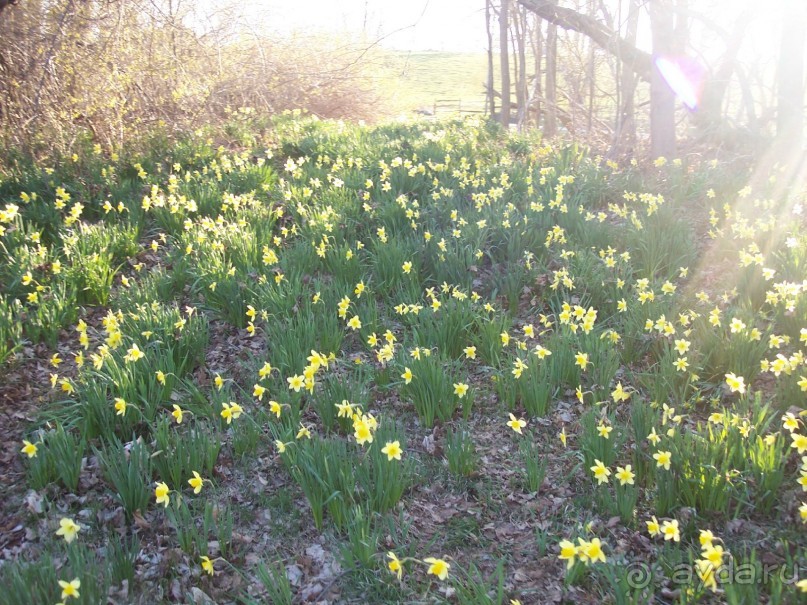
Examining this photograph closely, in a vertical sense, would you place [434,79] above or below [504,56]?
above

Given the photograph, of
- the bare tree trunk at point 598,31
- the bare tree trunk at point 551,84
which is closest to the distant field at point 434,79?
the bare tree trunk at point 551,84

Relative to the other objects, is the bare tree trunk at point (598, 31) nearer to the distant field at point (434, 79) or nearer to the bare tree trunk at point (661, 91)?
the bare tree trunk at point (661, 91)

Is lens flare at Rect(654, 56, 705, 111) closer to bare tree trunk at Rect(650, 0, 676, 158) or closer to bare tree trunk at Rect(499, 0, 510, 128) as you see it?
bare tree trunk at Rect(650, 0, 676, 158)

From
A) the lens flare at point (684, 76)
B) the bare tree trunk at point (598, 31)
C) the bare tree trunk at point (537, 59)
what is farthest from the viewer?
the bare tree trunk at point (537, 59)

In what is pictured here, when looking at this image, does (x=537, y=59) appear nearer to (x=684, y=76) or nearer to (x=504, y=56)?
(x=504, y=56)

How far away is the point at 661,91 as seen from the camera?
669cm

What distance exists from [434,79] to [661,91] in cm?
2705

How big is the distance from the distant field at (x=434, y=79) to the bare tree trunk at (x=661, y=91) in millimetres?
7709

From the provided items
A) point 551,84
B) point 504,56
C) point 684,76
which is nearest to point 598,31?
point 684,76

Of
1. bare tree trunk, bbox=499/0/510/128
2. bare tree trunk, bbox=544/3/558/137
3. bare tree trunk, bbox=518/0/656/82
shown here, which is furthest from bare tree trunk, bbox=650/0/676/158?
bare tree trunk, bbox=499/0/510/128

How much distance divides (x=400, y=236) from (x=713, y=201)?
296 centimetres

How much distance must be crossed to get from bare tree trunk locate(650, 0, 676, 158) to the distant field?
25.3ft

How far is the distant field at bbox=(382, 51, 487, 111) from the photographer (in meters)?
15.2

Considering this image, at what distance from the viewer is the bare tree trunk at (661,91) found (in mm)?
6434
